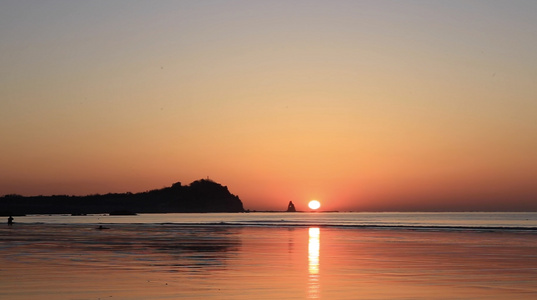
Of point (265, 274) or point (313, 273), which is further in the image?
point (313, 273)

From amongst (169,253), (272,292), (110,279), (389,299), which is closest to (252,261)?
(169,253)

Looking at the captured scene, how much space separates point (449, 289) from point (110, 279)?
43.5ft

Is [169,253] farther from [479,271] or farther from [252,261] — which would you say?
[479,271]

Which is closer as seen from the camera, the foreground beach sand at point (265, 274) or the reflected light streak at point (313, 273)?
the foreground beach sand at point (265, 274)

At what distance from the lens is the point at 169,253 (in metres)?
44.0

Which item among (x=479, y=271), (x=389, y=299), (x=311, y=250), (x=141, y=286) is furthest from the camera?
(x=311, y=250)

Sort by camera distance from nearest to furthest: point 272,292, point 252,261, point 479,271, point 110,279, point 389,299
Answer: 1. point 389,299
2. point 272,292
3. point 110,279
4. point 479,271
5. point 252,261

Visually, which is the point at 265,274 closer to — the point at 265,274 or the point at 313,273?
the point at 265,274

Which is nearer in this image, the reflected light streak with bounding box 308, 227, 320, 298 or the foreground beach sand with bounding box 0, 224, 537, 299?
the foreground beach sand with bounding box 0, 224, 537, 299

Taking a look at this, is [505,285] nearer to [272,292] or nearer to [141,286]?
[272,292]

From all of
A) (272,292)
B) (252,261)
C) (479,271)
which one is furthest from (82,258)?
(479,271)

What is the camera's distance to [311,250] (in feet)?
156

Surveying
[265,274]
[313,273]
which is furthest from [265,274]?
[313,273]

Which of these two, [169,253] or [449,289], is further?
[169,253]
